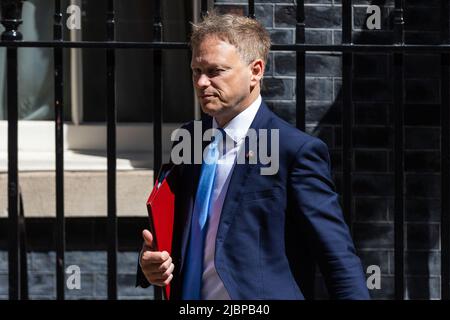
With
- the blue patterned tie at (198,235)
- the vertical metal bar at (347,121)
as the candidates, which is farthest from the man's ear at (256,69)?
the vertical metal bar at (347,121)

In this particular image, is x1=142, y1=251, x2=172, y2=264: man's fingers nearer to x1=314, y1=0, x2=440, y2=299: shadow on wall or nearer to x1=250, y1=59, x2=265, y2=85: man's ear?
x1=250, y1=59, x2=265, y2=85: man's ear

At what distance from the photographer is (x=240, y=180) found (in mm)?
3582

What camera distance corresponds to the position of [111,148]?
466cm

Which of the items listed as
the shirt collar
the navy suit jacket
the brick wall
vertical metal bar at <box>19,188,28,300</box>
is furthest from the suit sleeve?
the brick wall

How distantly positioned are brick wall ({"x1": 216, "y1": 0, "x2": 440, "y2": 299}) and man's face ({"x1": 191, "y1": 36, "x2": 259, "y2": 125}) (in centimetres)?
236

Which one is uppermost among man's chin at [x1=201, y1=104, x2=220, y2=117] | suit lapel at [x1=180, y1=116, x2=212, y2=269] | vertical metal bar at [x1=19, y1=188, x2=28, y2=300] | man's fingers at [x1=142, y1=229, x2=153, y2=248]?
man's chin at [x1=201, y1=104, x2=220, y2=117]

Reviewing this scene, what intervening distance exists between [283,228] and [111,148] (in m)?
1.31

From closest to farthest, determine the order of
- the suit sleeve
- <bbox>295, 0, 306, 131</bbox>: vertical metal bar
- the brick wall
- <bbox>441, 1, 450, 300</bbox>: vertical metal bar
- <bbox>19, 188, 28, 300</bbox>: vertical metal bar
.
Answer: the suit sleeve < <bbox>295, 0, 306, 131</bbox>: vertical metal bar < <bbox>441, 1, 450, 300</bbox>: vertical metal bar < <bbox>19, 188, 28, 300</bbox>: vertical metal bar < the brick wall

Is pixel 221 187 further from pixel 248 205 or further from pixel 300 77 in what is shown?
pixel 300 77

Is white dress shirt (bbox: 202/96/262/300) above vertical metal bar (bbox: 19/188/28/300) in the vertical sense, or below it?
above

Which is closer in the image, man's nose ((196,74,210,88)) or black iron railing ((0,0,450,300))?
man's nose ((196,74,210,88))

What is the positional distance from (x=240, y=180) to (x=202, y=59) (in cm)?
40

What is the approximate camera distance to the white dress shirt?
140 inches
